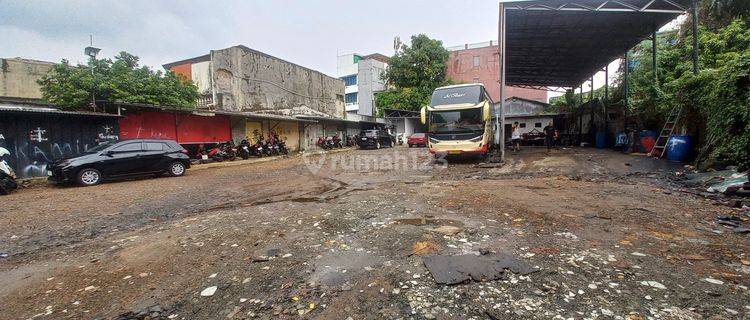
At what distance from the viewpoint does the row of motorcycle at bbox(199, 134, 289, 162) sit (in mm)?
16641

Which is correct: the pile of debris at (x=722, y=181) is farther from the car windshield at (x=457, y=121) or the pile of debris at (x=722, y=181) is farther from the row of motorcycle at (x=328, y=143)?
the row of motorcycle at (x=328, y=143)

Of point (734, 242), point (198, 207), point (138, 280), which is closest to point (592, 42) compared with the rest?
point (734, 242)

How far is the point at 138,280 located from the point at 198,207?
3.49 m

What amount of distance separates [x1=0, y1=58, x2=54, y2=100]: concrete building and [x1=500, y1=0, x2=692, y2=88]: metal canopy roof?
902 inches

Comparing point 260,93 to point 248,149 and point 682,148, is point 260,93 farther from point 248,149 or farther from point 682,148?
point 682,148

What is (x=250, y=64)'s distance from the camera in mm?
21391

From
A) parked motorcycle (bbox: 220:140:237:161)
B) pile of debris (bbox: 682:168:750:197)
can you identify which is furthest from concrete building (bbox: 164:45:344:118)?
pile of debris (bbox: 682:168:750:197)

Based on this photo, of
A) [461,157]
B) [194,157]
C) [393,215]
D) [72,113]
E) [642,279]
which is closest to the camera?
[642,279]

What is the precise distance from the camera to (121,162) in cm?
999

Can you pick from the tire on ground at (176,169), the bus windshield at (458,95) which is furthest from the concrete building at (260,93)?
the bus windshield at (458,95)

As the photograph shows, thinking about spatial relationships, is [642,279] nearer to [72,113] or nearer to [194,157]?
[72,113]

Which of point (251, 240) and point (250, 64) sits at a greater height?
point (250, 64)

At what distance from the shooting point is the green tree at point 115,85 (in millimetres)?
12305

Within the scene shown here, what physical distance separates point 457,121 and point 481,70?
91.2ft
